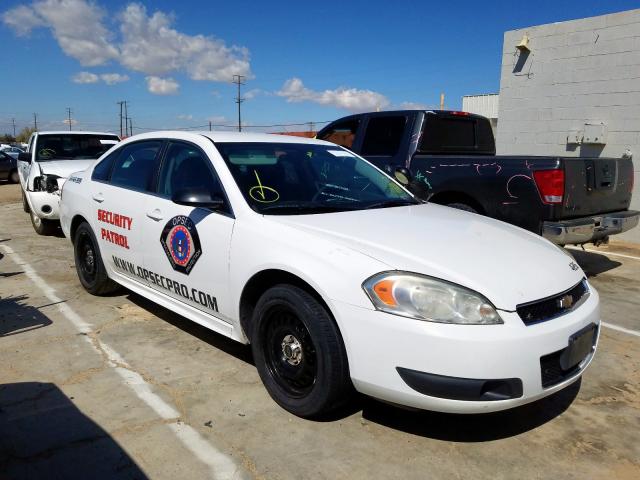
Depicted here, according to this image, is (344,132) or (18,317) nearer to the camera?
(18,317)

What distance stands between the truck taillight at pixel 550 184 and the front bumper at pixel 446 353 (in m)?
2.78

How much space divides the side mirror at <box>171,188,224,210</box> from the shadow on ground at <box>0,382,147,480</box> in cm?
136

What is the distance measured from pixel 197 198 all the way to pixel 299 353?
44.9 inches

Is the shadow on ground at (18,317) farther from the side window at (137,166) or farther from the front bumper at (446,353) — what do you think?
the front bumper at (446,353)

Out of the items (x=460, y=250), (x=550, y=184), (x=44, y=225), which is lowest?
(x=44, y=225)

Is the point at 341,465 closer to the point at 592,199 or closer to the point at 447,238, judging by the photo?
the point at 447,238

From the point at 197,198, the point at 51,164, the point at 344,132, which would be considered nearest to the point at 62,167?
the point at 51,164

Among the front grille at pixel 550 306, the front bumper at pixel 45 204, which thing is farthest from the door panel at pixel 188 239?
the front bumper at pixel 45 204

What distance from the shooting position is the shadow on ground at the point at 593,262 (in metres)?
6.90

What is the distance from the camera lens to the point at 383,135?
664 cm

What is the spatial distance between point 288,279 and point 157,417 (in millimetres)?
1078

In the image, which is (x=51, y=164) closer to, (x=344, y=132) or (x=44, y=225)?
(x=44, y=225)

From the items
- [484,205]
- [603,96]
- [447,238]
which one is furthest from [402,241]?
[603,96]

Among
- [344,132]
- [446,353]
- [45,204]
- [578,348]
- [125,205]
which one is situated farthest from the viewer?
[45,204]
